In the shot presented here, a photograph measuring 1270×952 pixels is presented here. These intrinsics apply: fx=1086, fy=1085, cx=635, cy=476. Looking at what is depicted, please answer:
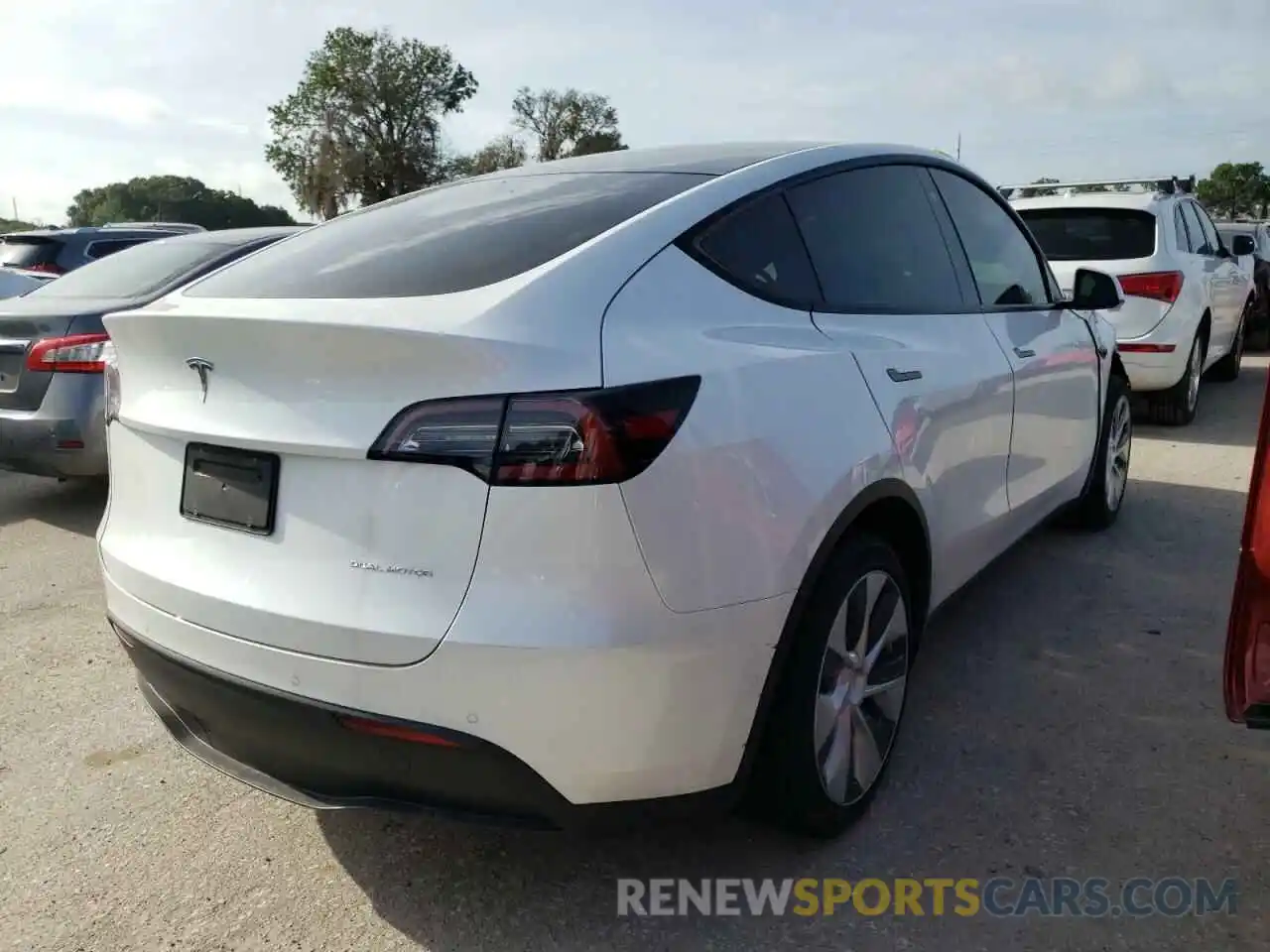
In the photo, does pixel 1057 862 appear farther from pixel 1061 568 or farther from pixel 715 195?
pixel 1061 568

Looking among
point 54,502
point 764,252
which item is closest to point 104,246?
point 54,502

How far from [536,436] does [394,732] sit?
2.02 ft

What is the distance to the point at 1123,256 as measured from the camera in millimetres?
7484

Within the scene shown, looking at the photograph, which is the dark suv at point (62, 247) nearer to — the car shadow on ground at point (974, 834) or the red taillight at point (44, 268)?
the red taillight at point (44, 268)

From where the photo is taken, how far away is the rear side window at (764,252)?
7.86 ft

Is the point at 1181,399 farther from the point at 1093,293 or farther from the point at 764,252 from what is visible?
the point at 764,252

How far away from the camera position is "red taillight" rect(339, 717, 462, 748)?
78.2 inches

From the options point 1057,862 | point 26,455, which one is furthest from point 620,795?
point 26,455

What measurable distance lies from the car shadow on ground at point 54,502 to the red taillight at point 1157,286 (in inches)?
260

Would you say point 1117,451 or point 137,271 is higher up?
point 137,271

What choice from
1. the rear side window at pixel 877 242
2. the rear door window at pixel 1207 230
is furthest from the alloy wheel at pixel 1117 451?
the rear door window at pixel 1207 230

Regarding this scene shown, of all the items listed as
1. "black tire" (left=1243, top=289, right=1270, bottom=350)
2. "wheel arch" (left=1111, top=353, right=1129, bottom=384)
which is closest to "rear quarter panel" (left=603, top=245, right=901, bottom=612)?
"wheel arch" (left=1111, top=353, right=1129, bottom=384)

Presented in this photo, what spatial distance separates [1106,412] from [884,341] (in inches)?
99.1

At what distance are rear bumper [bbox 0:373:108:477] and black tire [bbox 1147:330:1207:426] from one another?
6863mm
